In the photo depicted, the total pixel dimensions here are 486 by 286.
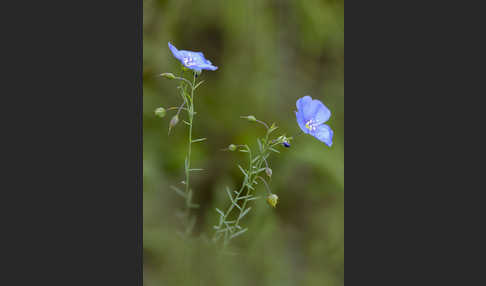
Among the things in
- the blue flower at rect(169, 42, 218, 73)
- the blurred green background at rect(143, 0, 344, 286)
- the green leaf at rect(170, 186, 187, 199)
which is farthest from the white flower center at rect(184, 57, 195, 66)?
the green leaf at rect(170, 186, 187, 199)

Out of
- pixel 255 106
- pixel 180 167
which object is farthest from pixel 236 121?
pixel 180 167

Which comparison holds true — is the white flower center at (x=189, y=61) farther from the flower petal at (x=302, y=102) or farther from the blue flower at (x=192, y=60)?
the flower petal at (x=302, y=102)

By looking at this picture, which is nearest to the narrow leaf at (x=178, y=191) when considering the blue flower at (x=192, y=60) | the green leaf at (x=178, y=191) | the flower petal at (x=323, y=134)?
the green leaf at (x=178, y=191)

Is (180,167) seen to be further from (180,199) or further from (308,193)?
(308,193)

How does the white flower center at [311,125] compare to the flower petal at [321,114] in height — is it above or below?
below

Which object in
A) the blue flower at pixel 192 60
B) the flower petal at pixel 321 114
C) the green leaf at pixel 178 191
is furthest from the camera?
the green leaf at pixel 178 191

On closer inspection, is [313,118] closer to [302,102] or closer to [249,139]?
[302,102]

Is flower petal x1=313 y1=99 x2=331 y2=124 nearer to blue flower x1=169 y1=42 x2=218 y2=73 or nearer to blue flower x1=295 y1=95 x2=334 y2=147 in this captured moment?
blue flower x1=295 y1=95 x2=334 y2=147

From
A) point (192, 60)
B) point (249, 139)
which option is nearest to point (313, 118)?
point (192, 60)
